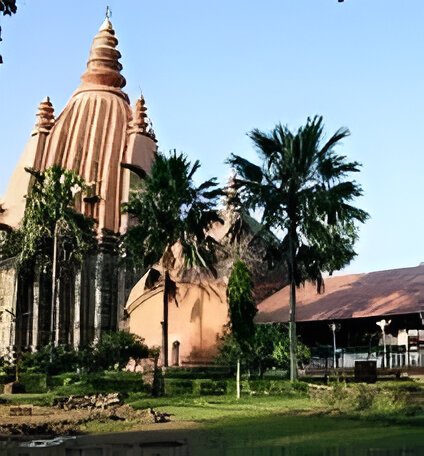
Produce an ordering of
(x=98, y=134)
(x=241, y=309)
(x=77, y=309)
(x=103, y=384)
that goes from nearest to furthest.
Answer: (x=241, y=309) → (x=103, y=384) → (x=77, y=309) → (x=98, y=134)

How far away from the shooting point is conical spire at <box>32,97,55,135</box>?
43.1 metres

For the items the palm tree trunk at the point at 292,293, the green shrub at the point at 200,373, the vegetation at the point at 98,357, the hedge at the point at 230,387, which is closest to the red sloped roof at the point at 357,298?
the green shrub at the point at 200,373

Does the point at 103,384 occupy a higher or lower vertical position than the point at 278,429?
higher

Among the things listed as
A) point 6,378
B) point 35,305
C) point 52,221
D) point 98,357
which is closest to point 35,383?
point 6,378

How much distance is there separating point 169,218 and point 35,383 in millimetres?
7097

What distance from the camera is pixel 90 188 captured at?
124ft

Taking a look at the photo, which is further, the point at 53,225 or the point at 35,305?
the point at 35,305

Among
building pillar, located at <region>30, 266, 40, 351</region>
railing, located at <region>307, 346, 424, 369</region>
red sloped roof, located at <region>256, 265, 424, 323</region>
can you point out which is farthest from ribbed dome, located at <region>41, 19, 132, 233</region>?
railing, located at <region>307, 346, 424, 369</region>

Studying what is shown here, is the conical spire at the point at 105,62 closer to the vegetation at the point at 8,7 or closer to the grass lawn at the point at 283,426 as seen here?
the grass lawn at the point at 283,426

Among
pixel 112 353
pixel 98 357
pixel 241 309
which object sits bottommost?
pixel 98 357

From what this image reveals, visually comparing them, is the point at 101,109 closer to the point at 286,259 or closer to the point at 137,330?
the point at 137,330

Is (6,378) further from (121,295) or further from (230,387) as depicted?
(121,295)

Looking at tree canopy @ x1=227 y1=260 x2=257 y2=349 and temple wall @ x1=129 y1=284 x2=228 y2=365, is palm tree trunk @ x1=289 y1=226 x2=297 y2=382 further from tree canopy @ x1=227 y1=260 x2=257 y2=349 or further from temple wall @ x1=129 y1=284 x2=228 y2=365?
temple wall @ x1=129 y1=284 x2=228 y2=365

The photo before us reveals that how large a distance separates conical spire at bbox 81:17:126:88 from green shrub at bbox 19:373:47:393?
76.2 ft
